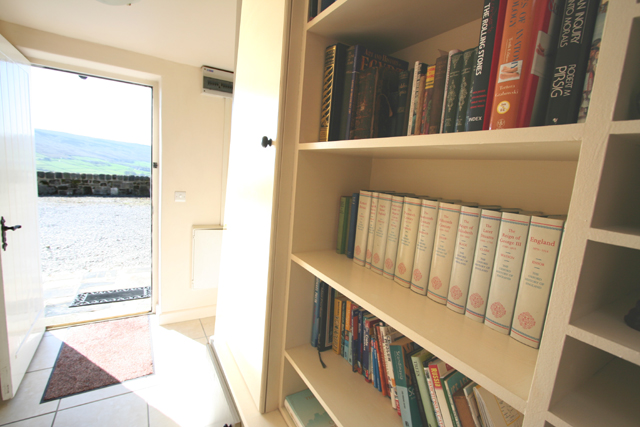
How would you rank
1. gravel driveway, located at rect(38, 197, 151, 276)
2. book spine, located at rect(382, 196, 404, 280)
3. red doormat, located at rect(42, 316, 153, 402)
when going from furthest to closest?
gravel driveway, located at rect(38, 197, 151, 276)
red doormat, located at rect(42, 316, 153, 402)
book spine, located at rect(382, 196, 404, 280)

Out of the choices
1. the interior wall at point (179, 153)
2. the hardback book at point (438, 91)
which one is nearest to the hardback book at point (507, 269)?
the hardback book at point (438, 91)

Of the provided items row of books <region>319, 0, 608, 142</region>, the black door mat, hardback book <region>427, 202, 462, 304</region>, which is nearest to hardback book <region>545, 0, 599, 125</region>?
row of books <region>319, 0, 608, 142</region>

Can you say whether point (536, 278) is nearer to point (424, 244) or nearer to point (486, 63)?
point (424, 244)

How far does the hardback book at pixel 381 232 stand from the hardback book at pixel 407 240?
6 cm

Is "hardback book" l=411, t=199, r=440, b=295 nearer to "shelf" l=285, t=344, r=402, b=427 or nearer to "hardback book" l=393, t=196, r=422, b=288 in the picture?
"hardback book" l=393, t=196, r=422, b=288

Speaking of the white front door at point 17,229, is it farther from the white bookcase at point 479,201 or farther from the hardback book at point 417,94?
the hardback book at point 417,94

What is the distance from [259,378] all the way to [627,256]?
104cm

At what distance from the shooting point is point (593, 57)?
0.39m

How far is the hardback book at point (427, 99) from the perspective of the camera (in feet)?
2.10

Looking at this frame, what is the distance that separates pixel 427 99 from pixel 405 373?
64cm

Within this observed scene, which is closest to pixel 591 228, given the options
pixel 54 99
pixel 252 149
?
pixel 252 149

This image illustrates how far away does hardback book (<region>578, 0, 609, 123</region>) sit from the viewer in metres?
0.38

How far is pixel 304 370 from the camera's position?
0.92m

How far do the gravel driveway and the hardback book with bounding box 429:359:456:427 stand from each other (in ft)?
9.56
